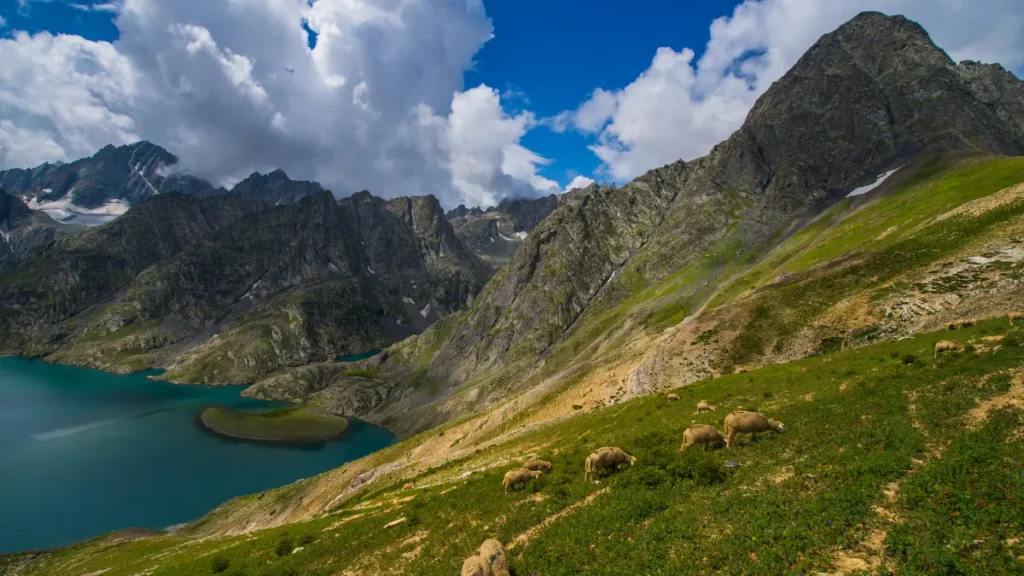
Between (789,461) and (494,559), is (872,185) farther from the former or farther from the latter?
(494,559)

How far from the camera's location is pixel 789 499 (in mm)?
16641

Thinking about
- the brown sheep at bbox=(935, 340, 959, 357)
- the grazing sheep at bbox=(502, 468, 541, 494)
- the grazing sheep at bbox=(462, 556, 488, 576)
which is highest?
the grazing sheep at bbox=(462, 556, 488, 576)

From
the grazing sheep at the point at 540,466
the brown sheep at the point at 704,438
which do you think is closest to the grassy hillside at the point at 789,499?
the grazing sheep at the point at 540,466

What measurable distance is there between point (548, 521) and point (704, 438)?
398 inches

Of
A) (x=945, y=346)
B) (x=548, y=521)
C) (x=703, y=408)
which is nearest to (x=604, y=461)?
(x=548, y=521)

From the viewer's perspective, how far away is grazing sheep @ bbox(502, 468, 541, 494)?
27.4 m

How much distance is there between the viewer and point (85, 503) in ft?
441

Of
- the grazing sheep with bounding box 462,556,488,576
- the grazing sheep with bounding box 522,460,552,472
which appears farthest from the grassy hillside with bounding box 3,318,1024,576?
the grazing sheep with bounding box 462,556,488,576

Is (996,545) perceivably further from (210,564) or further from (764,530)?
(210,564)

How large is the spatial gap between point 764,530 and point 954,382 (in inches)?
740

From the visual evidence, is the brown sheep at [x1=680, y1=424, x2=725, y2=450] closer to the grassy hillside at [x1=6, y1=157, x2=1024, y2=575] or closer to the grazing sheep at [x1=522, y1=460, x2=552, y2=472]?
the grassy hillside at [x1=6, y1=157, x2=1024, y2=575]

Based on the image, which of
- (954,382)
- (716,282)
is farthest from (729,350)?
(716,282)

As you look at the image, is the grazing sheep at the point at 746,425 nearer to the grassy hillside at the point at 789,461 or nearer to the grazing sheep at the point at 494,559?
the grassy hillside at the point at 789,461

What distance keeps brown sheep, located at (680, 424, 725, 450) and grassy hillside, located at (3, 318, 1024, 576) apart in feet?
3.32
